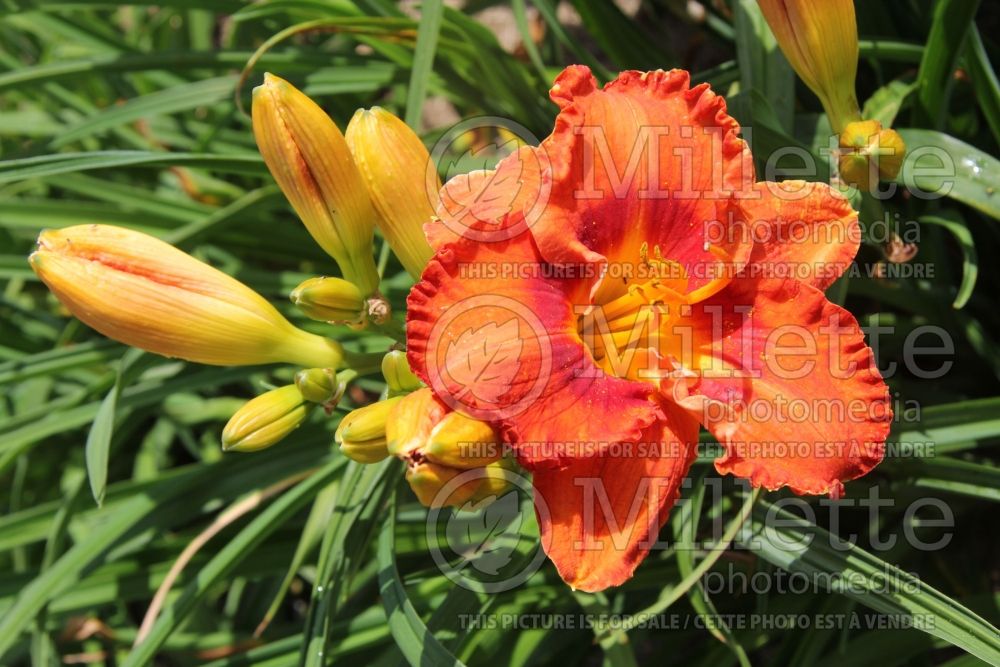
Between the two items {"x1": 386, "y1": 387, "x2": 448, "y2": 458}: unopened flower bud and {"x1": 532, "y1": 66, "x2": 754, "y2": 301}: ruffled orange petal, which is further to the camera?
{"x1": 532, "y1": 66, "x2": 754, "y2": 301}: ruffled orange petal

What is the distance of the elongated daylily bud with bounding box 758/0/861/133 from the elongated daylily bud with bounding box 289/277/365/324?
0.71 metres

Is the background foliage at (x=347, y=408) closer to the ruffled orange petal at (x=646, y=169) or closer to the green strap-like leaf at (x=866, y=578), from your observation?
the green strap-like leaf at (x=866, y=578)

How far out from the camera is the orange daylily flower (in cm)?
107

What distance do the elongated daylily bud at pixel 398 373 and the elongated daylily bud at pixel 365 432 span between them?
6cm

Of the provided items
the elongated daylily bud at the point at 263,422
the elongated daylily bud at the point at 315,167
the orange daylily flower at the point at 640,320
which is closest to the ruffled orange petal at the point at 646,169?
the orange daylily flower at the point at 640,320

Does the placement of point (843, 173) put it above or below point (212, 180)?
above

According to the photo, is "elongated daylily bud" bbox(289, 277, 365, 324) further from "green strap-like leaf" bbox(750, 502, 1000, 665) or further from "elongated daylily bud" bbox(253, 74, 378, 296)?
"green strap-like leaf" bbox(750, 502, 1000, 665)

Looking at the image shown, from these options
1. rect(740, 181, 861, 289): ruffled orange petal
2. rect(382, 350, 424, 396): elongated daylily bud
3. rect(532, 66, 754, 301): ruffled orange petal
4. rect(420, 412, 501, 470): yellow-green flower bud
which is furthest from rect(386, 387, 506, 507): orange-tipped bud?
rect(740, 181, 861, 289): ruffled orange petal

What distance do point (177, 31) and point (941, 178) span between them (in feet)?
6.75

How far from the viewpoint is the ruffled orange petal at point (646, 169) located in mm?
1137

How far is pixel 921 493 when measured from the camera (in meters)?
1.62

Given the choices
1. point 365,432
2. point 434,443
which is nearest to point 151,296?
point 365,432

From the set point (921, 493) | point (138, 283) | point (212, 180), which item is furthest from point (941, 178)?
point (212, 180)

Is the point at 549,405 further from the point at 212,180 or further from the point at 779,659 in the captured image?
the point at 212,180
